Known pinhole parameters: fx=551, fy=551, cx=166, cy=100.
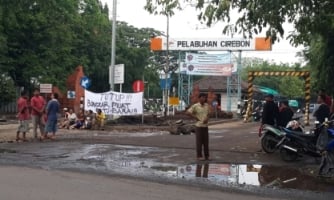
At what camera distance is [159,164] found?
13.9m

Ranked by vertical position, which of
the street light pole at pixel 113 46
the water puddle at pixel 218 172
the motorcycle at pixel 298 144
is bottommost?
the water puddle at pixel 218 172

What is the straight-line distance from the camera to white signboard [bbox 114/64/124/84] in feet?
99.5

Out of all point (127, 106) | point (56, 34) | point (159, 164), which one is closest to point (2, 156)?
point (159, 164)

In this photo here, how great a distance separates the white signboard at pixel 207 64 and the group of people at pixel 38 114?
96.7 feet

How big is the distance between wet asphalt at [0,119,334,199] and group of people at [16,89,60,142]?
30.7 inches

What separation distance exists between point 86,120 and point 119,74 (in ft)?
15.3

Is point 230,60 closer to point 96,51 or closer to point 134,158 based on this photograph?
point 96,51

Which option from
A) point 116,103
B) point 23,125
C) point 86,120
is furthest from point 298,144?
point 116,103

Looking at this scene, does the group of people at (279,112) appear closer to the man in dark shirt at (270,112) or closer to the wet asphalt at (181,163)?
the man in dark shirt at (270,112)

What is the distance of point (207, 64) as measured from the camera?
4891 cm

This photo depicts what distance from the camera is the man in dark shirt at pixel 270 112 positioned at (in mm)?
16234

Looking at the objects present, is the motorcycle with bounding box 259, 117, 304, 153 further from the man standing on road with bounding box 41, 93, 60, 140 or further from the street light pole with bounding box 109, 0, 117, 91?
the street light pole with bounding box 109, 0, 117, 91

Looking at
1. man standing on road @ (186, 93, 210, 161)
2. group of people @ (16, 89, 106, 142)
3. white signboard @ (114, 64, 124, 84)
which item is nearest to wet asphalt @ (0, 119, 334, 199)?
man standing on road @ (186, 93, 210, 161)

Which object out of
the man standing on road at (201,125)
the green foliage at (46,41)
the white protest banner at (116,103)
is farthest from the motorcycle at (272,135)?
the green foliage at (46,41)
